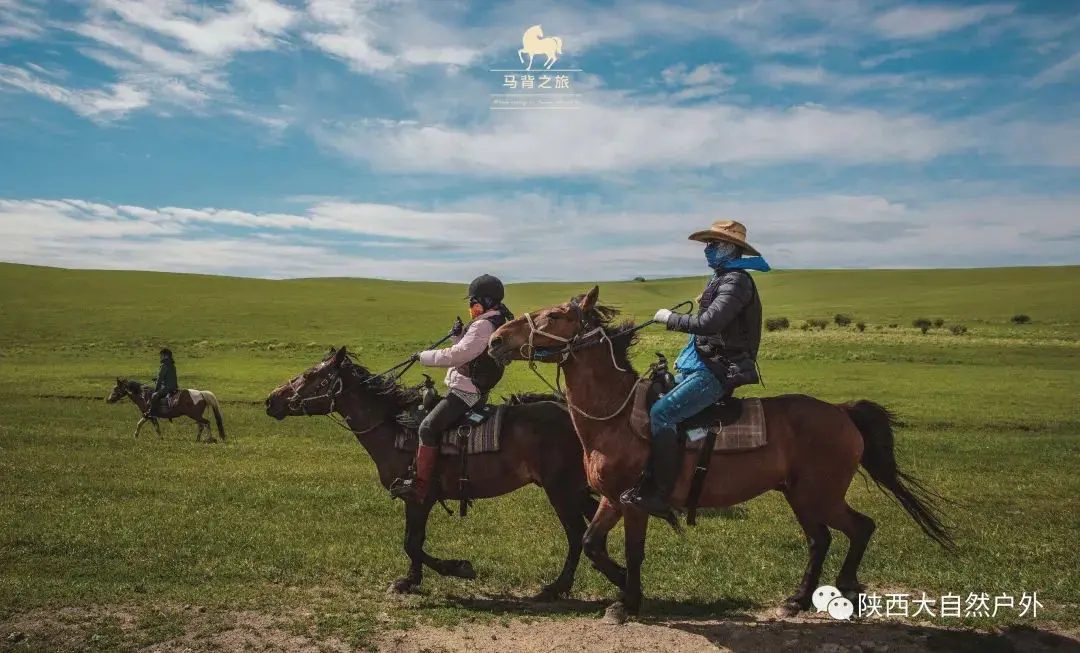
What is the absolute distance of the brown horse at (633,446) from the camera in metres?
7.88

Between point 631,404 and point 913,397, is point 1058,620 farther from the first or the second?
point 913,397

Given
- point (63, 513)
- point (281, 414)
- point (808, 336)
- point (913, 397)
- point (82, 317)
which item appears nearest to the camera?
point (281, 414)

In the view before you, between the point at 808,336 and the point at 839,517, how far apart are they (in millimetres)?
57757

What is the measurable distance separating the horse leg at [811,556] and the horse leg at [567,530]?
2.33m

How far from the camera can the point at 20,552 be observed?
10.3 m

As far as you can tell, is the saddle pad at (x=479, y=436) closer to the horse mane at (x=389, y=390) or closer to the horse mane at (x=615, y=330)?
the horse mane at (x=389, y=390)

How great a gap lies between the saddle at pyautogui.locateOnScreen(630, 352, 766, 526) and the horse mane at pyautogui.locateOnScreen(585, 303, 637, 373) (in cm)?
38

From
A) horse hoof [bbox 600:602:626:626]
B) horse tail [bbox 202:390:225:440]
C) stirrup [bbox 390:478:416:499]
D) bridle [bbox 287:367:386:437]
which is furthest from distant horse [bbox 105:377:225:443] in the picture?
horse hoof [bbox 600:602:626:626]

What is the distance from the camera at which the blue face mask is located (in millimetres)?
7848

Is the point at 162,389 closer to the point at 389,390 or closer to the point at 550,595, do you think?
the point at 389,390

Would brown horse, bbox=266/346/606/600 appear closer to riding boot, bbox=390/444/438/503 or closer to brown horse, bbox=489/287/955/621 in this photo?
riding boot, bbox=390/444/438/503

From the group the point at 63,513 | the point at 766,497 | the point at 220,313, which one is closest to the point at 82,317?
the point at 220,313

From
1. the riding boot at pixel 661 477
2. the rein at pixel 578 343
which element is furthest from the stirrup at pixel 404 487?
the riding boot at pixel 661 477

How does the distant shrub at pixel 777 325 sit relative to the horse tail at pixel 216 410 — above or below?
above
